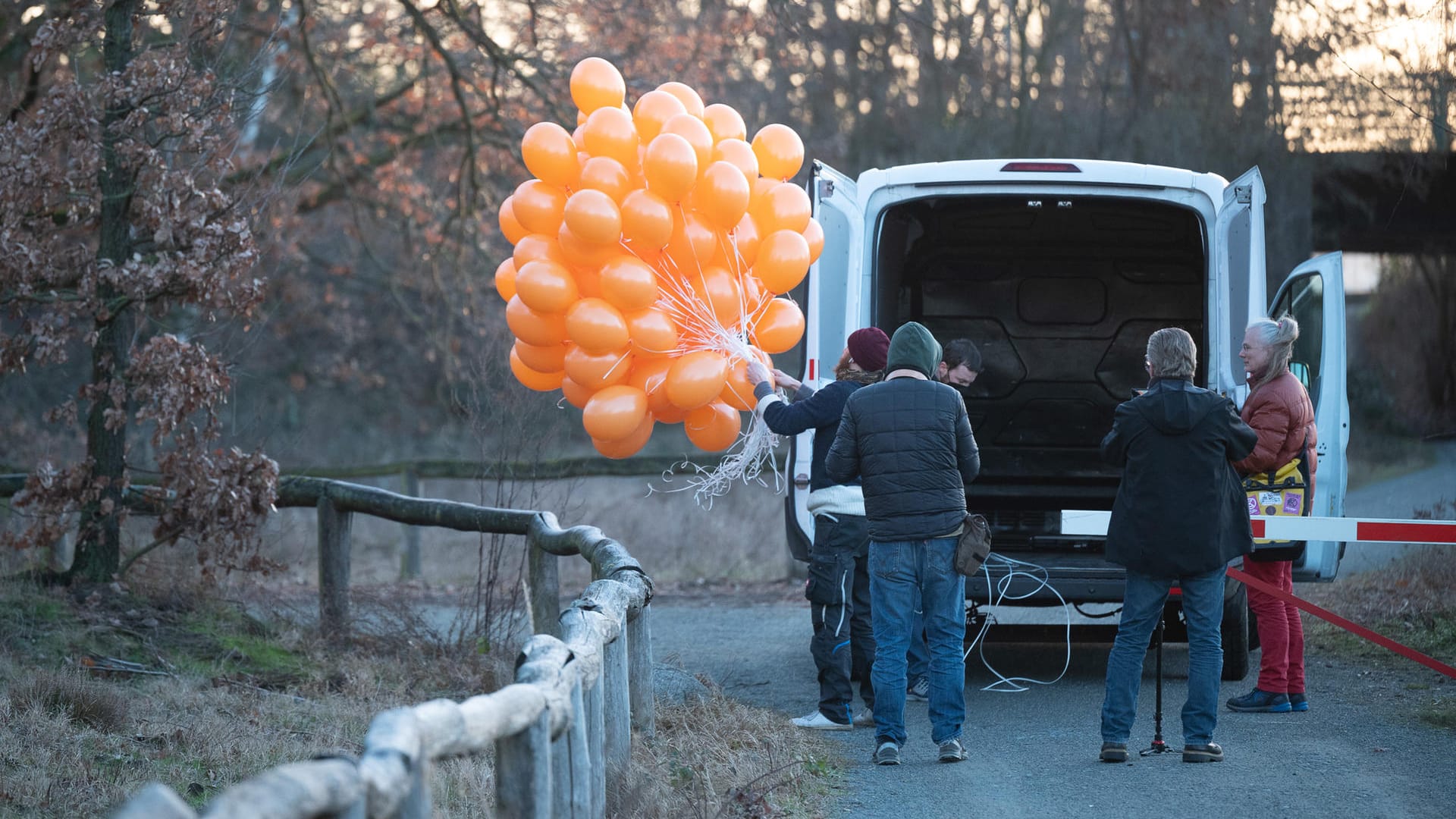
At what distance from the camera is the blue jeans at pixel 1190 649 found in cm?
510

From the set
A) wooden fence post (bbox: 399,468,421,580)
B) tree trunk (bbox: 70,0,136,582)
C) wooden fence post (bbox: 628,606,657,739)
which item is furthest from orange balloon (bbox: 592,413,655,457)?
wooden fence post (bbox: 399,468,421,580)

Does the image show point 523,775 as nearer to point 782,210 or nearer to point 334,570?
point 782,210

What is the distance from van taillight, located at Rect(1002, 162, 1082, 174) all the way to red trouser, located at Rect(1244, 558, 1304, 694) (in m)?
1.97

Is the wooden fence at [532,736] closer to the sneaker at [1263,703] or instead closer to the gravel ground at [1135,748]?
the gravel ground at [1135,748]

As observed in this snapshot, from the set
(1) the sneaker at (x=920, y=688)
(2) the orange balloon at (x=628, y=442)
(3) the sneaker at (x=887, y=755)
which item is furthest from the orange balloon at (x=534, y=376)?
(1) the sneaker at (x=920, y=688)

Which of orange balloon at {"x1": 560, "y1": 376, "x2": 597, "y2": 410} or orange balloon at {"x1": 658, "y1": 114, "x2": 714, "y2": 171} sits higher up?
orange balloon at {"x1": 658, "y1": 114, "x2": 714, "y2": 171}

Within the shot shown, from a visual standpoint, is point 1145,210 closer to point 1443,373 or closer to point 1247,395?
point 1247,395

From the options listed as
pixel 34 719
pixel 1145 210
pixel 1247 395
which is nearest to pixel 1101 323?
pixel 1145 210

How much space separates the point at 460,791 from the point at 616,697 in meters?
0.64

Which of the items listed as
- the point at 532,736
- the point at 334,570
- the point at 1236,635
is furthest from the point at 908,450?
the point at 334,570

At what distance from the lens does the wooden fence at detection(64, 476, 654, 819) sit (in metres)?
2.04

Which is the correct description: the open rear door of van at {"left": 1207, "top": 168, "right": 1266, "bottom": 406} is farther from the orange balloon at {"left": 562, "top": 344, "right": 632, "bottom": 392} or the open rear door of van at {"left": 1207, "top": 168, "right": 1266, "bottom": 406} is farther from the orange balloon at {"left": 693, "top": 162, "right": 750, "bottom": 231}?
the orange balloon at {"left": 562, "top": 344, "right": 632, "bottom": 392}

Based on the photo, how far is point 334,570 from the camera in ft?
25.5

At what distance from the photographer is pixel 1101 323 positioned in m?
8.38
